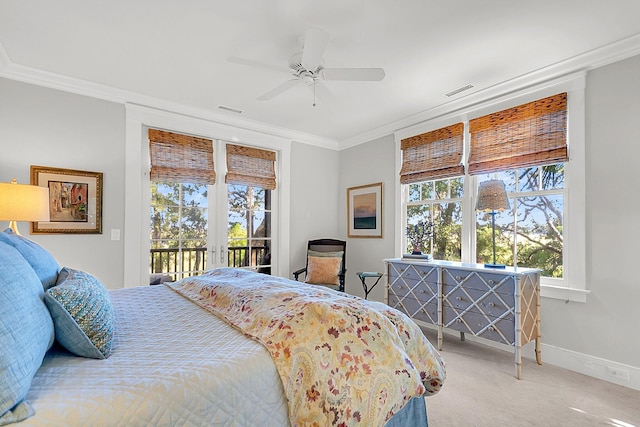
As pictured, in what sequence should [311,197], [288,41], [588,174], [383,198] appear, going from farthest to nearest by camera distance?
[311,197]
[383,198]
[588,174]
[288,41]

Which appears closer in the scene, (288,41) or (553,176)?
(288,41)

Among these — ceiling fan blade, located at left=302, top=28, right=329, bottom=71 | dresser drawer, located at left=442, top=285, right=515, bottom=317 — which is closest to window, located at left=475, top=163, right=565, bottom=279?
dresser drawer, located at left=442, top=285, right=515, bottom=317

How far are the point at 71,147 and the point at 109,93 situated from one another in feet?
2.17

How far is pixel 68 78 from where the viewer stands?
3010mm

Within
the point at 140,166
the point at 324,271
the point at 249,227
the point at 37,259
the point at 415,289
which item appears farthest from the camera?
the point at 249,227

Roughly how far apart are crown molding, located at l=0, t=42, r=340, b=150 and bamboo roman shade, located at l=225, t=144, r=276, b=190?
303 mm

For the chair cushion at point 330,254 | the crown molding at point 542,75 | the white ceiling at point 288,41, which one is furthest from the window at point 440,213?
the white ceiling at point 288,41

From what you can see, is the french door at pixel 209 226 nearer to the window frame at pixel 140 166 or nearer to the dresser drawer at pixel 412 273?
the window frame at pixel 140 166

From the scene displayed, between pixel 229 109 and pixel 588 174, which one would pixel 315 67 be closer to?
pixel 229 109

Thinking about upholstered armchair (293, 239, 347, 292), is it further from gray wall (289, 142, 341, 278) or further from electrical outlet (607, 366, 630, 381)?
electrical outlet (607, 366, 630, 381)

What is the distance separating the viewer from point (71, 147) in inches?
121

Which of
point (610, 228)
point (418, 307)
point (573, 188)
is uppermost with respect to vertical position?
point (573, 188)

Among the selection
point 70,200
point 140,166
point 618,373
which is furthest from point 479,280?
point 70,200

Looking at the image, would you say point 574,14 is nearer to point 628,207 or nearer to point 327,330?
point 628,207
